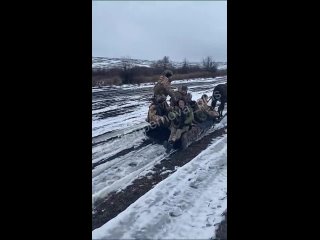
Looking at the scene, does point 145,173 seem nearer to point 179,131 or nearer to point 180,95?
A: point 179,131

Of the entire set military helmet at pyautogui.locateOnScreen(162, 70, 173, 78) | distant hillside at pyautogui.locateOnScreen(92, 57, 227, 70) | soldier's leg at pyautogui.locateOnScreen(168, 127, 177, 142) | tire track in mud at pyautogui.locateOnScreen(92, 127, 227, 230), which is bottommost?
tire track in mud at pyautogui.locateOnScreen(92, 127, 227, 230)

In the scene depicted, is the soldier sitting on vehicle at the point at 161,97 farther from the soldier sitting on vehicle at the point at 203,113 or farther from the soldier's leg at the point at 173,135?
the soldier sitting on vehicle at the point at 203,113

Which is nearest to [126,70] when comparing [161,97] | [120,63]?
[120,63]

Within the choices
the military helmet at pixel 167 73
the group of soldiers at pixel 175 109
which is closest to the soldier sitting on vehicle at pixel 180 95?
the group of soldiers at pixel 175 109

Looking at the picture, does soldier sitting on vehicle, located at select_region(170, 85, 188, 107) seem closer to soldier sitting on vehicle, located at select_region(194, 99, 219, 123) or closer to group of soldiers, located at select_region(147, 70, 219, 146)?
group of soldiers, located at select_region(147, 70, 219, 146)

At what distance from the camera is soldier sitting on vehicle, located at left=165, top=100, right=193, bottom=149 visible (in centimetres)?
224

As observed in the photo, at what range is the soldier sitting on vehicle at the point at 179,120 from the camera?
2242 millimetres

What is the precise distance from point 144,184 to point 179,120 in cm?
50

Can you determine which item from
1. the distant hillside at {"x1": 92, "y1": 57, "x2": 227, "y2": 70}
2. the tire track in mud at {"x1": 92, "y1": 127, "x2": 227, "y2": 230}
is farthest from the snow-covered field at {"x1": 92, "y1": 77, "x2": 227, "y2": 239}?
the distant hillside at {"x1": 92, "y1": 57, "x2": 227, "y2": 70}

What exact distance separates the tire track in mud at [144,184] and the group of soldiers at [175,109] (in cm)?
12

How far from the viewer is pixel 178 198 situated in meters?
2.04
